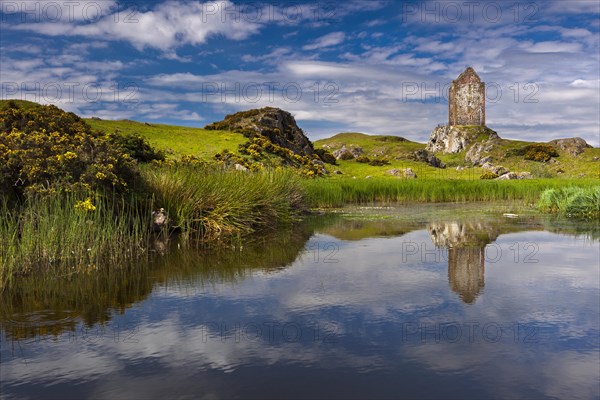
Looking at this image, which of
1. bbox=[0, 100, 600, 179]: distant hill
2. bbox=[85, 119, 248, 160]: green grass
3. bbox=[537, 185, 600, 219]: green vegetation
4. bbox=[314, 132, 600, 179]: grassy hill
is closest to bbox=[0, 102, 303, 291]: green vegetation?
bbox=[0, 100, 600, 179]: distant hill

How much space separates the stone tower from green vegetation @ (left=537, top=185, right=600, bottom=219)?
86.7 meters

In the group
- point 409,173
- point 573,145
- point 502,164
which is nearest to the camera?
point 409,173

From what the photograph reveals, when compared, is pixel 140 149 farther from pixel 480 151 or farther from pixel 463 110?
pixel 463 110

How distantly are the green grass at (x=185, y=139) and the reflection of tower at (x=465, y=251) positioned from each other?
2462cm

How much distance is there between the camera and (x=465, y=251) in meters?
13.3

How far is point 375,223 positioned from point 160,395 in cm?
1569

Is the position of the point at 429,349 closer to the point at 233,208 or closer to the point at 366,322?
the point at 366,322

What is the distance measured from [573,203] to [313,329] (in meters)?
20.7

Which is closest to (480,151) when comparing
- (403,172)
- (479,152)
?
(479,152)

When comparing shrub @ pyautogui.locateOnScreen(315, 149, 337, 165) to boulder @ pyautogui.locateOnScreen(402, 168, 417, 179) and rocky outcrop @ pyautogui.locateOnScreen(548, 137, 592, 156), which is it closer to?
boulder @ pyautogui.locateOnScreen(402, 168, 417, 179)

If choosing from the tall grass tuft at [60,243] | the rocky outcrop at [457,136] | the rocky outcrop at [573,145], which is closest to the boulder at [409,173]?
the rocky outcrop at [573,145]

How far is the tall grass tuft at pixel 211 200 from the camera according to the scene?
15.8 m

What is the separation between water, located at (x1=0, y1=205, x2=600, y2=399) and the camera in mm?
5273

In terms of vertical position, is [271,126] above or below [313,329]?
above
